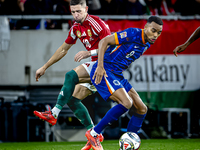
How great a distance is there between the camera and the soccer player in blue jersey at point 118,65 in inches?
147

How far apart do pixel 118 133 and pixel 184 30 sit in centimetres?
314

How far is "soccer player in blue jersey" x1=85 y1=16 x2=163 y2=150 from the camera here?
373cm

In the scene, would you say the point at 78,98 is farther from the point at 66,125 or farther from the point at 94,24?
the point at 66,125

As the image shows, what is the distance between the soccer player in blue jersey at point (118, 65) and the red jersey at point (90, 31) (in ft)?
1.61

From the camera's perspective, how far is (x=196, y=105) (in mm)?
8188

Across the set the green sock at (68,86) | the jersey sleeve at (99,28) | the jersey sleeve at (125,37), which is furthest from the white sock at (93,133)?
the jersey sleeve at (99,28)

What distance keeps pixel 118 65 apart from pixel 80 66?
0.57 metres

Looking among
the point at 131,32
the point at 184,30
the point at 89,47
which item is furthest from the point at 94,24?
the point at 184,30

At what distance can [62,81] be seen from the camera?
314 inches

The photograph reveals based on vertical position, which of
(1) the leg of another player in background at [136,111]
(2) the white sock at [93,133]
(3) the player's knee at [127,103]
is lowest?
(2) the white sock at [93,133]

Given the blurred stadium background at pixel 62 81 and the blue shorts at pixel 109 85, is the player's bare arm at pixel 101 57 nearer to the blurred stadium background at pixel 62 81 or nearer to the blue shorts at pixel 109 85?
the blue shorts at pixel 109 85

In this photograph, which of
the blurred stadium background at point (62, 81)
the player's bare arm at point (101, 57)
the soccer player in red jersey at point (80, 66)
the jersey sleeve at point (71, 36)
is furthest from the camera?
the blurred stadium background at point (62, 81)

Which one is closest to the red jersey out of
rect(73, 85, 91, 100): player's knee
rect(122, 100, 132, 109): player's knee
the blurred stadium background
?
rect(73, 85, 91, 100): player's knee

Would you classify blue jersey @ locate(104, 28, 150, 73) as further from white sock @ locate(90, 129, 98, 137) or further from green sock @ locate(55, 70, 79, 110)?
white sock @ locate(90, 129, 98, 137)
